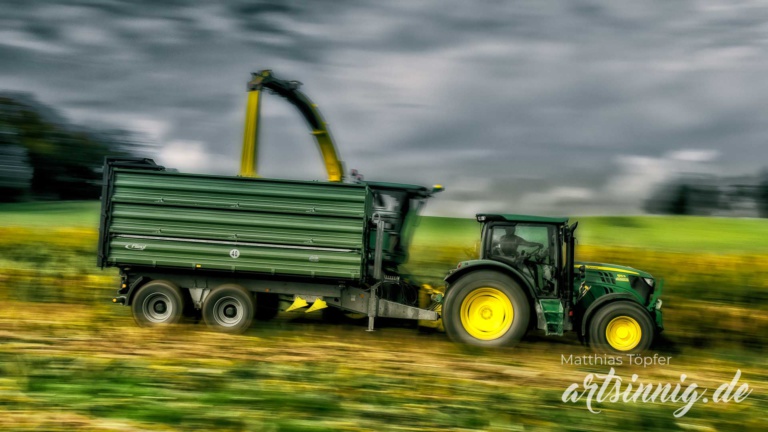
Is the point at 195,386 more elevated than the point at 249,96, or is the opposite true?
the point at 249,96

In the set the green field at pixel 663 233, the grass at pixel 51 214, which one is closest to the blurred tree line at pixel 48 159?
the grass at pixel 51 214

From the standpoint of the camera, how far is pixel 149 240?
9203 mm

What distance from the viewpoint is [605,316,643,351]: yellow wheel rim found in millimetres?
8352

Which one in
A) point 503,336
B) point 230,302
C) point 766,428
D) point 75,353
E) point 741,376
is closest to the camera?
point 766,428

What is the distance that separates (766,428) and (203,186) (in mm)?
6892

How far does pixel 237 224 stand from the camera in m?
9.06

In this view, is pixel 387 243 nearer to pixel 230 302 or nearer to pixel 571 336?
pixel 230 302

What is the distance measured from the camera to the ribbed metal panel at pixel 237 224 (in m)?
8.96

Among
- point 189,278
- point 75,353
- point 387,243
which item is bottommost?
point 75,353

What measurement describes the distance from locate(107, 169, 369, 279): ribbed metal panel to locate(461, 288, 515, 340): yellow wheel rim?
4.88 feet

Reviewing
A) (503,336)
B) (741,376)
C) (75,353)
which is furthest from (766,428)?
(75,353)

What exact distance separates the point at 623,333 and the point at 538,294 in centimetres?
111

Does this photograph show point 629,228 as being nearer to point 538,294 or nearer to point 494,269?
point 538,294

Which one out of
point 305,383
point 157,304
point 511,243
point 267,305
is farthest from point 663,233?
point 305,383
